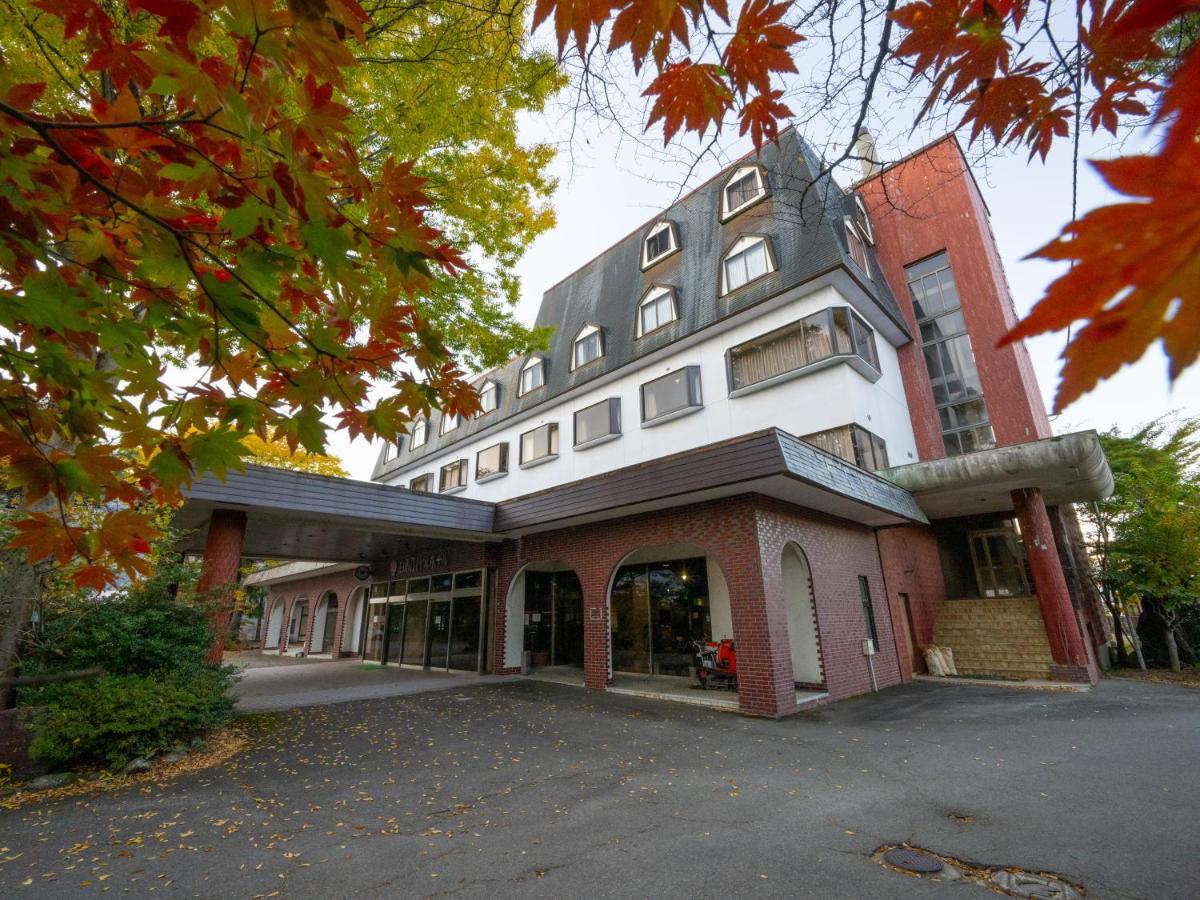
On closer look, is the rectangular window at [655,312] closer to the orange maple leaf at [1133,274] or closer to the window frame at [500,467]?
the window frame at [500,467]

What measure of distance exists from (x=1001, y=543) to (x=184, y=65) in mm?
18301

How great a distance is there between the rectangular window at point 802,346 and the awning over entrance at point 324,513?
23.4 ft

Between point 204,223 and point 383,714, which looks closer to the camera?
point 204,223

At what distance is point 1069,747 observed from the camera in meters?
6.27

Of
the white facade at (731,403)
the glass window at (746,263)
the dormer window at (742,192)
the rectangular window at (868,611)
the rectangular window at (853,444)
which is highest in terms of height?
the dormer window at (742,192)

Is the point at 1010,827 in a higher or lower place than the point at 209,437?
lower

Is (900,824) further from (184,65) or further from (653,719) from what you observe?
(184,65)

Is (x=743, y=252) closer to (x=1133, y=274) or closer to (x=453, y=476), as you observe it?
(x=453, y=476)

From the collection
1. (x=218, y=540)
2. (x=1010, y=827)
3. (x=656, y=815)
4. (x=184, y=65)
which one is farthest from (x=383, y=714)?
(x=184, y=65)

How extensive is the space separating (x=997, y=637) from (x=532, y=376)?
49.0 feet

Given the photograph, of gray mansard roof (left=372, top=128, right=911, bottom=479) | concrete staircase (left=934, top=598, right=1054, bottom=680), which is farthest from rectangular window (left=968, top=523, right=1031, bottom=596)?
gray mansard roof (left=372, top=128, right=911, bottom=479)

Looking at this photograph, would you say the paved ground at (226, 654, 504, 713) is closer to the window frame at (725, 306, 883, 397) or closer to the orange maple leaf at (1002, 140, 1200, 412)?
the window frame at (725, 306, 883, 397)

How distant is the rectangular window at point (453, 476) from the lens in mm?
19750

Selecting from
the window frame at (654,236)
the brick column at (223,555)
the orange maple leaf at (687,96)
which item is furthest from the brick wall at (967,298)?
the brick column at (223,555)
